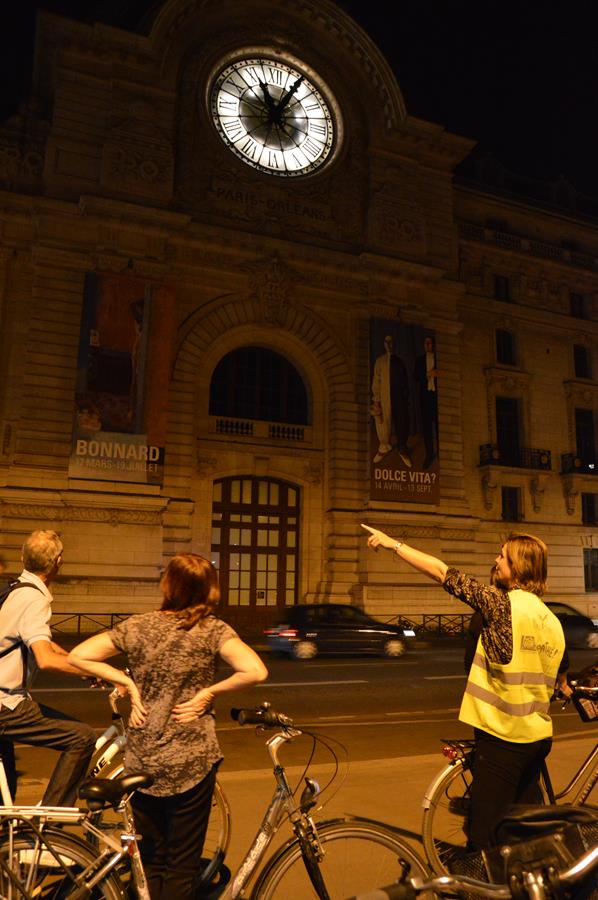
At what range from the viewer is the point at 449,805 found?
4406 millimetres

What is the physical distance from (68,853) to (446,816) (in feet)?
7.51

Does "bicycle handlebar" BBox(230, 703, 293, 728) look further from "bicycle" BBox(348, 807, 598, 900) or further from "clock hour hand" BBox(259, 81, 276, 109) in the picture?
"clock hour hand" BBox(259, 81, 276, 109)

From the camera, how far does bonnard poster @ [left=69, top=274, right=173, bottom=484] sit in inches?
944

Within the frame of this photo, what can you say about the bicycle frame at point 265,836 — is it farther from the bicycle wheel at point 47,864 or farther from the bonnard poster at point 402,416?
the bonnard poster at point 402,416

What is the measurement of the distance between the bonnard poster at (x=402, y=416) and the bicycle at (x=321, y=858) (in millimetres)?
24555

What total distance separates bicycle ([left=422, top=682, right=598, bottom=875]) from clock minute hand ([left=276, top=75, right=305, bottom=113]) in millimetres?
30853

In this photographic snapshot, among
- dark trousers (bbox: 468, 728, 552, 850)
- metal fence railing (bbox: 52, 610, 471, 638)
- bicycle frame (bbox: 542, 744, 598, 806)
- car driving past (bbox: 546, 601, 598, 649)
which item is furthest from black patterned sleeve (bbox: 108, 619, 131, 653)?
car driving past (bbox: 546, 601, 598, 649)

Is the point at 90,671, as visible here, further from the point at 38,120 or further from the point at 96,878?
the point at 38,120

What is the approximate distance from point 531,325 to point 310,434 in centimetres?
1331

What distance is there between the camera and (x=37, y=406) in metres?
24.1

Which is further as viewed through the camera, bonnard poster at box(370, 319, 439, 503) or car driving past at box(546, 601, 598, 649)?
bonnard poster at box(370, 319, 439, 503)

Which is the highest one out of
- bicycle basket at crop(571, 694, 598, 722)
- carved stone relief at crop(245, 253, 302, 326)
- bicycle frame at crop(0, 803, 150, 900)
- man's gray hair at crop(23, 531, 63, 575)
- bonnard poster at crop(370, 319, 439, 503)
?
carved stone relief at crop(245, 253, 302, 326)

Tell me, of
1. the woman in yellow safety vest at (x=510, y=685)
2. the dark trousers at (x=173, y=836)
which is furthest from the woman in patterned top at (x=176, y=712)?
the woman in yellow safety vest at (x=510, y=685)

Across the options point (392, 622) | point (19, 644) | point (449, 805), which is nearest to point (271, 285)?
point (392, 622)
